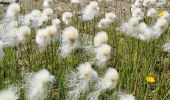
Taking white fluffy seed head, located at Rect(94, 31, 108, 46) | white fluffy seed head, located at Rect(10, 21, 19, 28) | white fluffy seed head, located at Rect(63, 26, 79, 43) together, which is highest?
white fluffy seed head, located at Rect(63, 26, 79, 43)

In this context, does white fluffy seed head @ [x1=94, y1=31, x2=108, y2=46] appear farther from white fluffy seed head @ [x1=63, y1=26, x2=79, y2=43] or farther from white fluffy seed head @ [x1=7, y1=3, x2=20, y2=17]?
white fluffy seed head @ [x1=7, y1=3, x2=20, y2=17]

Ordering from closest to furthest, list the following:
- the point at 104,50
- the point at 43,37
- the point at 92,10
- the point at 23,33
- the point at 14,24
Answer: the point at 104,50 < the point at 43,37 < the point at 23,33 < the point at 14,24 < the point at 92,10

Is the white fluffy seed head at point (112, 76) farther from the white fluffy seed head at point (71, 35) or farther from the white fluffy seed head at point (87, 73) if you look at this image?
the white fluffy seed head at point (71, 35)

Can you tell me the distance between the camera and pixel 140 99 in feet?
13.0

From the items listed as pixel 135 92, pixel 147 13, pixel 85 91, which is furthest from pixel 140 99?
pixel 147 13

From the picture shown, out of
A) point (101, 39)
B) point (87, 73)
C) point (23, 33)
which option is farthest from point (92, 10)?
point (87, 73)

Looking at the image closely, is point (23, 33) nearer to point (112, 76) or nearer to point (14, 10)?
point (14, 10)

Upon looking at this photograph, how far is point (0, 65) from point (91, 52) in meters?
1.03

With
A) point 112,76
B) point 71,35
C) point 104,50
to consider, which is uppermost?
point 71,35

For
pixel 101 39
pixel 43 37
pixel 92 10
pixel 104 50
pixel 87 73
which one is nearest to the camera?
pixel 87 73

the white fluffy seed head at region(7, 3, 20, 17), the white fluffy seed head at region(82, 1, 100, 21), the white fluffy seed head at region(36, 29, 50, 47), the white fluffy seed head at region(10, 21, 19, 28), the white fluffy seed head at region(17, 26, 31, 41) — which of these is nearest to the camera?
the white fluffy seed head at region(36, 29, 50, 47)

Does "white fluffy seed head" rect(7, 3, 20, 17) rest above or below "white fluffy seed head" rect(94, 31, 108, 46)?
above

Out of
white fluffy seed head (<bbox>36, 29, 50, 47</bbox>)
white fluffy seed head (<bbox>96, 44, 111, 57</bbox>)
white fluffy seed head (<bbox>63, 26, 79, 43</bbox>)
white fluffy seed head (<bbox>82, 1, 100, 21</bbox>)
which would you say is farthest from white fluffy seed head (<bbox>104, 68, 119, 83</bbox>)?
white fluffy seed head (<bbox>82, 1, 100, 21</bbox>)

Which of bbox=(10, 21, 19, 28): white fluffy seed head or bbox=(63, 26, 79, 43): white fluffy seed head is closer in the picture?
bbox=(63, 26, 79, 43): white fluffy seed head
